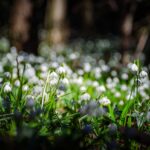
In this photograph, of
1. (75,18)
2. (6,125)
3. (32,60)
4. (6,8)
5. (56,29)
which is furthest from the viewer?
(75,18)

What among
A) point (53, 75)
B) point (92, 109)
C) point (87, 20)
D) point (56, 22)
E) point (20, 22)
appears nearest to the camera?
point (92, 109)

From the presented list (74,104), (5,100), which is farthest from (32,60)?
(5,100)

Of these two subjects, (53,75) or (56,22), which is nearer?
(53,75)

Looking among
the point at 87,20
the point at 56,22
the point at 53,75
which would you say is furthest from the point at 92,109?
the point at 87,20

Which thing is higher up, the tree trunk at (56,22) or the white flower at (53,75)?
Result: the tree trunk at (56,22)

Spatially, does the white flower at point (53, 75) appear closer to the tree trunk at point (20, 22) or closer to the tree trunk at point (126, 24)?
the tree trunk at point (20, 22)

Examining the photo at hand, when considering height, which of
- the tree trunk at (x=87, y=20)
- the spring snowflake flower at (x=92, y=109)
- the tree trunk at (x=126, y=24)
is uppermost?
the tree trunk at (x=87, y=20)

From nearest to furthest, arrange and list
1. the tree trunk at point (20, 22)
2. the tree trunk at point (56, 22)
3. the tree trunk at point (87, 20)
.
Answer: the tree trunk at point (20, 22)
the tree trunk at point (56, 22)
the tree trunk at point (87, 20)

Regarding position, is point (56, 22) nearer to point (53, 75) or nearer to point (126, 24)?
point (126, 24)

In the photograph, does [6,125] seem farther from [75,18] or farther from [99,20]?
[75,18]

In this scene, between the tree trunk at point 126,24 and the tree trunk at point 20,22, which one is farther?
the tree trunk at point 126,24

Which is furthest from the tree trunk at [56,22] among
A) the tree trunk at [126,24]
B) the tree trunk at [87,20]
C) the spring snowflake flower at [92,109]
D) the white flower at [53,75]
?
the spring snowflake flower at [92,109]
